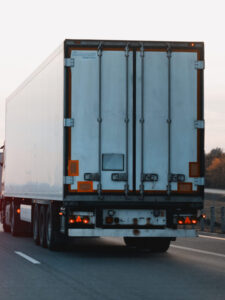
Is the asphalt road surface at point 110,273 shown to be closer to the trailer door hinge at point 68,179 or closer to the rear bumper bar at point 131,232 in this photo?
the rear bumper bar at point 131,232

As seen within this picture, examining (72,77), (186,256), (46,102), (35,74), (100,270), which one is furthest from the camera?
(35,74)

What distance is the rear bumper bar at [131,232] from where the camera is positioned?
1499cm

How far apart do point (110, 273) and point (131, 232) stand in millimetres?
2498

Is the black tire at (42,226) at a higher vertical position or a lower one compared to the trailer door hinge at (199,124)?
lower

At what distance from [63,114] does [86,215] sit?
2.04 metres

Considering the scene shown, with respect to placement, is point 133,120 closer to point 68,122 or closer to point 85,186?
point 68,122

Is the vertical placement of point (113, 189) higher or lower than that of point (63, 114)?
lower

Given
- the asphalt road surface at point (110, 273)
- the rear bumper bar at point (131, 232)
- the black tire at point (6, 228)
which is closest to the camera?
the asphalt road surface at point (110, 273)

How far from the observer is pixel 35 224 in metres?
19.1

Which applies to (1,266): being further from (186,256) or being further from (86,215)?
(186,256)

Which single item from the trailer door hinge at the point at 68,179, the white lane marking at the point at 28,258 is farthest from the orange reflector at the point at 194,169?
the white lane marking at the point at 28,258

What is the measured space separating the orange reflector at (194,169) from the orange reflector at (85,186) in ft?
6.62

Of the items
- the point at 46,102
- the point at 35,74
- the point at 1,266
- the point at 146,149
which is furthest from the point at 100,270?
the point at 35,74

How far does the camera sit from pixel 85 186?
49.5ft
